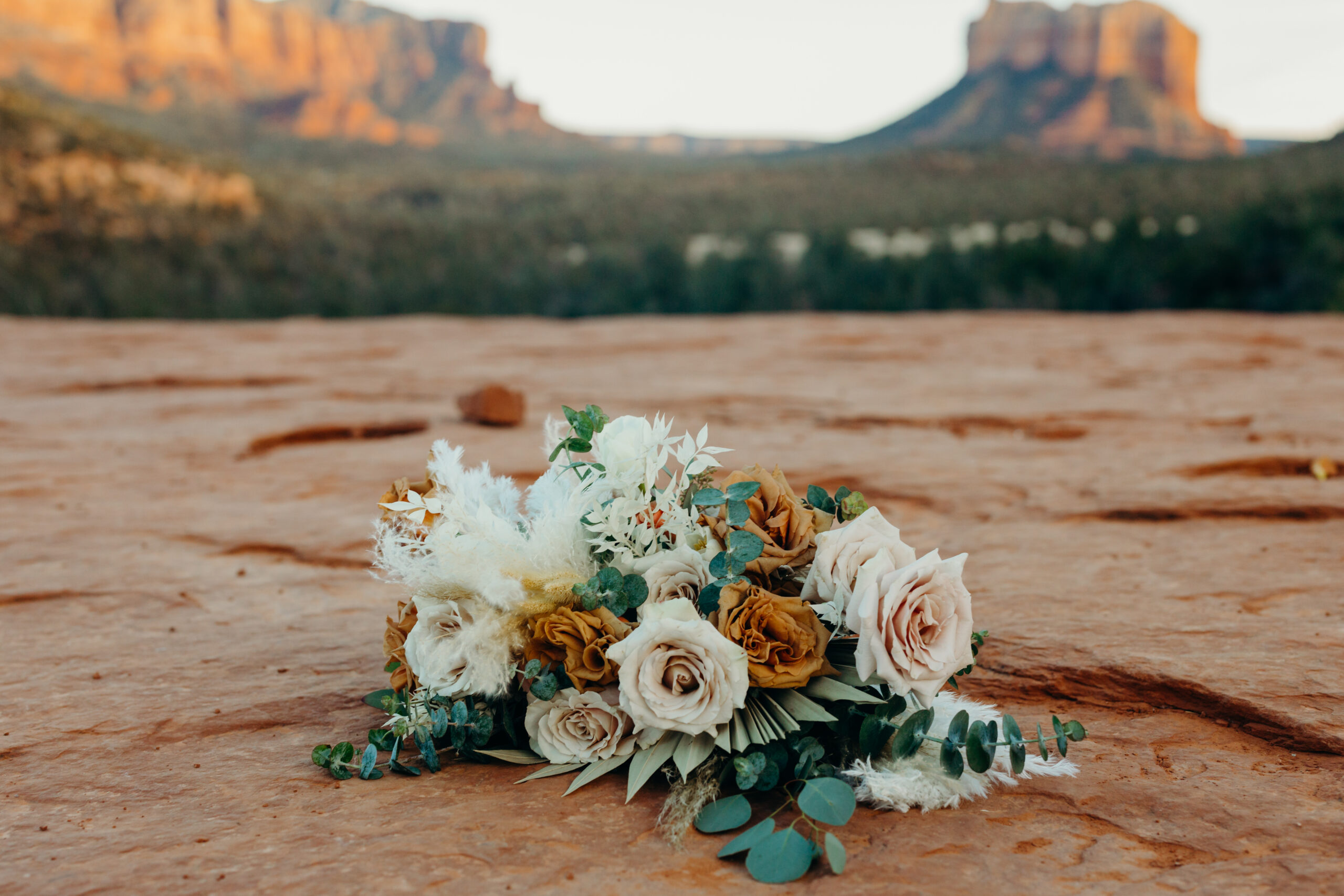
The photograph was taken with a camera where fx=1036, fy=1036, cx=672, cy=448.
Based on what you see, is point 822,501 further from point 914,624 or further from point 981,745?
point 981,745

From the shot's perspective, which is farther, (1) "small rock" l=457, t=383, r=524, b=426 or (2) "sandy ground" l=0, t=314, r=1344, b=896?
(1) "small rock" l=457, t=383, r=524, b=426

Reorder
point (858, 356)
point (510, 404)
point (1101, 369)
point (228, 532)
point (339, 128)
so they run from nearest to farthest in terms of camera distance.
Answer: point (228, 532) < point (510, 404) < point (1101, 369) < point (858, 356) < point (339, 128)

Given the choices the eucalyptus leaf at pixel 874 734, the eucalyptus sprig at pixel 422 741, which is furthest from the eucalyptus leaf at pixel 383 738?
the eucalyptus leaf at pixel 874 734

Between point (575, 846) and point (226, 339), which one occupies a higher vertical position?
point (226, 339)

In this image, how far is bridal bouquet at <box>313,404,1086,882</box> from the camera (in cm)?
142

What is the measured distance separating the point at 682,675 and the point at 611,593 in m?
0.18

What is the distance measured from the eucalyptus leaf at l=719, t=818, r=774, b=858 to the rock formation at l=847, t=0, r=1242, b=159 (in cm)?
7067

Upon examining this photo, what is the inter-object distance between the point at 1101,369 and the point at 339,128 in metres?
76.6

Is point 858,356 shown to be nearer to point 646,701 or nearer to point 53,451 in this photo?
point 53,451

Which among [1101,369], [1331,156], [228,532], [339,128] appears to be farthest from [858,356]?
[339,128]

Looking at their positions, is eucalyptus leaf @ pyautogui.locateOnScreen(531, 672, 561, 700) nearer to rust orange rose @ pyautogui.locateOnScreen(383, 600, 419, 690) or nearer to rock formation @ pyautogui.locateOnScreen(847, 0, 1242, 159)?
rust orange rose @ pyautogui.locateOnScreen(383, 600, 419, 690)

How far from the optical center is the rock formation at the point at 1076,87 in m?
74.3

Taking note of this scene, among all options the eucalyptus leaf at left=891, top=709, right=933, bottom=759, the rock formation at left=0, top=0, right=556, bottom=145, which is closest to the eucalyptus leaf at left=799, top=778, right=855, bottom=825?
the eucalyptus leaf at left=891, top=709, right=933, bottom=759

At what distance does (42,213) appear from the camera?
47.3 feet
